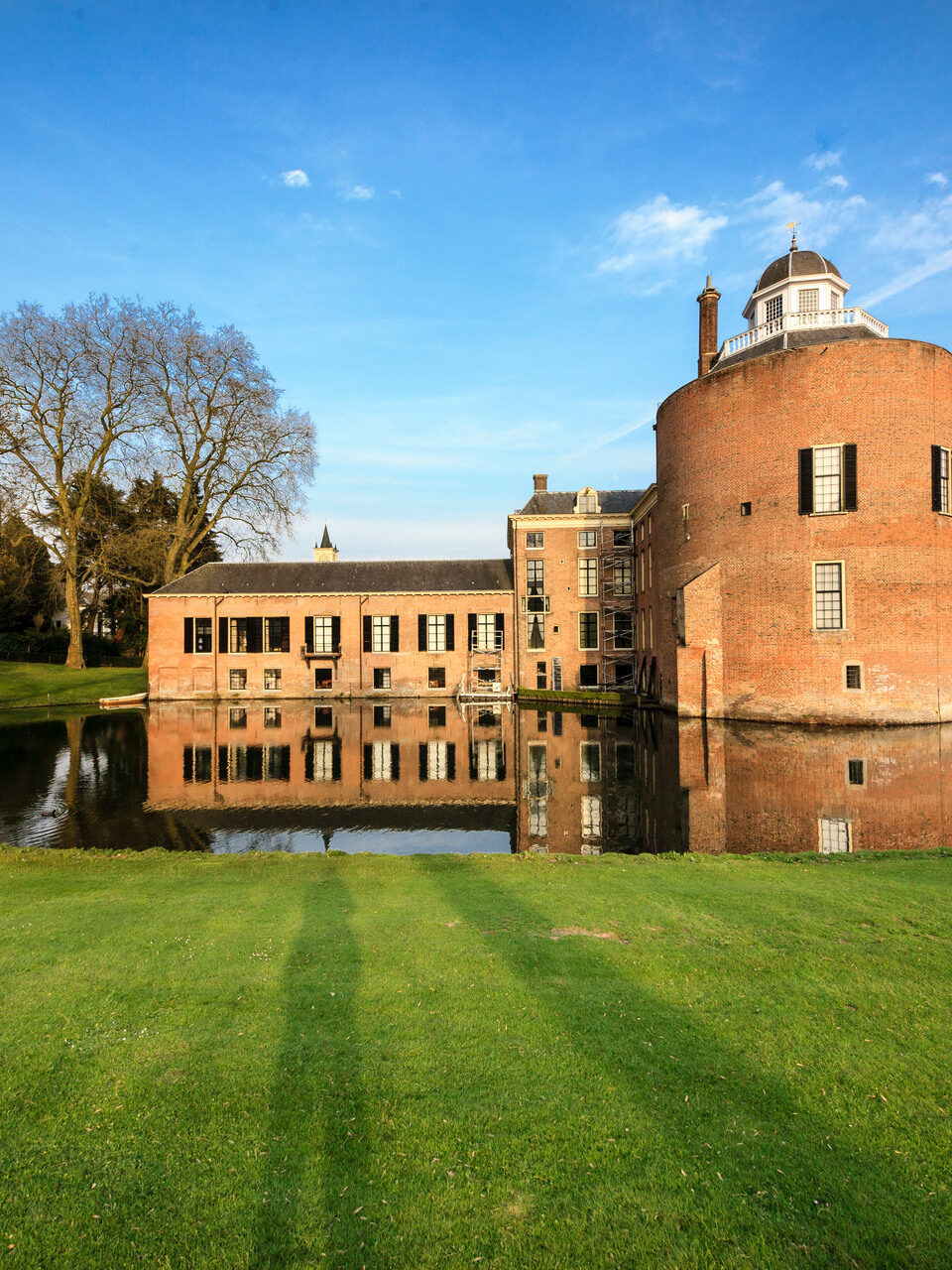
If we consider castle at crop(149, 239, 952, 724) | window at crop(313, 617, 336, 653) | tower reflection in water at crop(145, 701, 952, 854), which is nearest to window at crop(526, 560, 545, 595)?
castle at crop(149, 239, 952, 724)

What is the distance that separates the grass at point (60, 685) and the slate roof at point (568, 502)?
24578mm

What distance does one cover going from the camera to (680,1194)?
100 inches

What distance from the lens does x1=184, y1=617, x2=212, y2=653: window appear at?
37.2 metres

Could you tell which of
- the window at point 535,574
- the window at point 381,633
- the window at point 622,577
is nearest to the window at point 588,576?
the window at point 622,577

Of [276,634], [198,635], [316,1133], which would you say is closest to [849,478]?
[316,1133]

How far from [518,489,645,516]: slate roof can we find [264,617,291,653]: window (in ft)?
48.3

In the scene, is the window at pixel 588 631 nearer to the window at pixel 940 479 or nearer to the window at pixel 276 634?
the window at pixel 276 634

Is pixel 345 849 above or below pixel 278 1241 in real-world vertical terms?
below

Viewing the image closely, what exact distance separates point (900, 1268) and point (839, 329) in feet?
96.0

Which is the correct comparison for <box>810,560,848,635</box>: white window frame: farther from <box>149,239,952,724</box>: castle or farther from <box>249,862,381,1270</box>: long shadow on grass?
<box>249,862,381,1270</box>: long shadow on grass

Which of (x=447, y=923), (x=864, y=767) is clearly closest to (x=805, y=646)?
(x=864, y=767)

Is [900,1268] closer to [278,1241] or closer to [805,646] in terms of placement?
[278,1241]

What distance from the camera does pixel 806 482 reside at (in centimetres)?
2286

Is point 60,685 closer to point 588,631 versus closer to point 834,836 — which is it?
point 588,631
